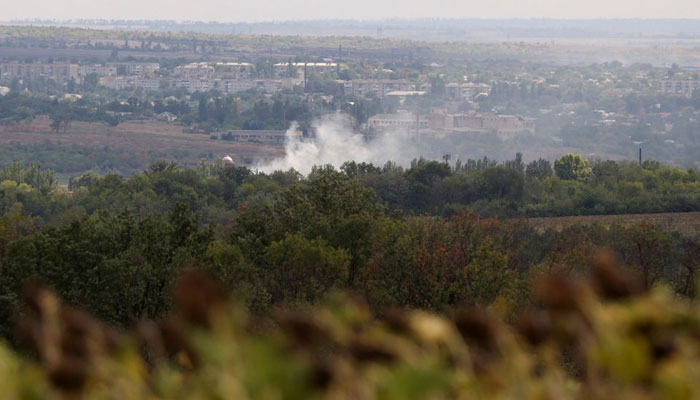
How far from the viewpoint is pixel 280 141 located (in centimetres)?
12475

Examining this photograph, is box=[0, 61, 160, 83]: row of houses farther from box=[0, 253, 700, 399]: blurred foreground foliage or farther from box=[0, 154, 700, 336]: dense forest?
box=[0, 253, 700, 399]: blurred foreground foliage

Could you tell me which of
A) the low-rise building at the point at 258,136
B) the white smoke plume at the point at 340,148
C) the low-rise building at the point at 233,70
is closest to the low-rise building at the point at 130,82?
the low-rise building at the point at 233,70

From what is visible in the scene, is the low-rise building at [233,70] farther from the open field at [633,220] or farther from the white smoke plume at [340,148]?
the open field at [633,220]

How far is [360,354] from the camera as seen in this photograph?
2.83 metres

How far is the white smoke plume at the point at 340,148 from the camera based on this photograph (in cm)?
11256

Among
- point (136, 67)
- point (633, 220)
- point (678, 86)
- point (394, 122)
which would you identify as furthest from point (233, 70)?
point (633, 220)

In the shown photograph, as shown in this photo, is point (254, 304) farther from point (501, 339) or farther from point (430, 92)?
point (430, 92)

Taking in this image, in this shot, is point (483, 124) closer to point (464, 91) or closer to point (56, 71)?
point (464, 91)

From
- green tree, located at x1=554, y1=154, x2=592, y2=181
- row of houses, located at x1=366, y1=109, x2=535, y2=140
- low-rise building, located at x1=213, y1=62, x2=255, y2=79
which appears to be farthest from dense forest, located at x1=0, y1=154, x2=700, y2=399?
low-rise building, located at x1=213, y1=62, x2=255, y2=79

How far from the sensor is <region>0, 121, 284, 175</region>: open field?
99750mm

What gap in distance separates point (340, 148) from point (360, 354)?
120784 mm

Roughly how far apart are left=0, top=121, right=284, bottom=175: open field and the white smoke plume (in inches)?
104

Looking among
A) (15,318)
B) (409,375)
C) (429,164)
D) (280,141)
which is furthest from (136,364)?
(280,141)

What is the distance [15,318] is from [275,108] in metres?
121
